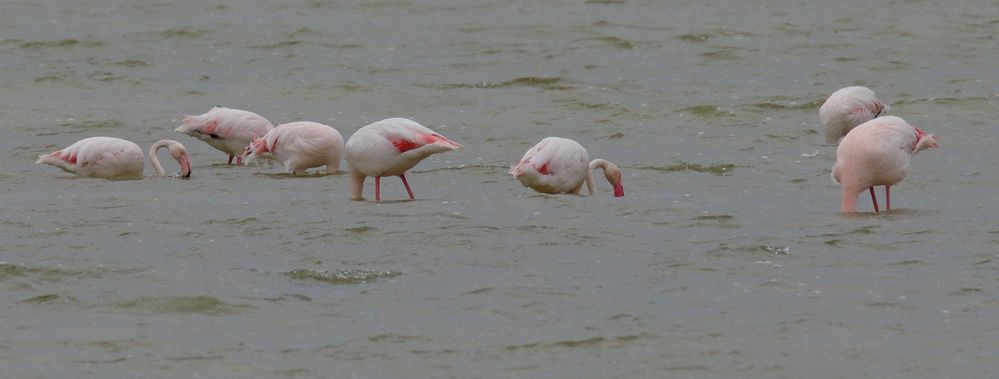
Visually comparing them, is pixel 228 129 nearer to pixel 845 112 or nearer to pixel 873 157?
pixel 845 112

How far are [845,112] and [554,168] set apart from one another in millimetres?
4140

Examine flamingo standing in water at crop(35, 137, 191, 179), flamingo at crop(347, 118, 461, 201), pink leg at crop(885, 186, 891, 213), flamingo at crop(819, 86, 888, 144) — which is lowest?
pink leg at crop(885, 186, 891, 213)

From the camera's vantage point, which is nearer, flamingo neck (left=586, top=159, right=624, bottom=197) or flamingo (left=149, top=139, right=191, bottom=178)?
flamingo neck (left=586, top=159, right=624, bottom=197)

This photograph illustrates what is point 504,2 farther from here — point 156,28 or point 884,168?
point 884,168

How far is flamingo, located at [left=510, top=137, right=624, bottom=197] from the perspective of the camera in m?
11.0

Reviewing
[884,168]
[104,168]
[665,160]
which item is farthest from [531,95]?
[884,168]

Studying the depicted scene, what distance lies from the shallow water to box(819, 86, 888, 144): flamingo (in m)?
0.38

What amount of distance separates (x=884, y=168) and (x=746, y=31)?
12300mm

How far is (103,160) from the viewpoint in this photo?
41.6ft

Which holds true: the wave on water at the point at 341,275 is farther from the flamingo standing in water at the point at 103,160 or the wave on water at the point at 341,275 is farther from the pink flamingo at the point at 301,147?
the flamingo standing in water at the point at 103,160

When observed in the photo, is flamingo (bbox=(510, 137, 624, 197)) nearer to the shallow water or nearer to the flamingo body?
the shallow water

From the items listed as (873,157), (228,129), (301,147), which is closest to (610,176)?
(873,157)

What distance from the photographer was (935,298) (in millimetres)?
8031

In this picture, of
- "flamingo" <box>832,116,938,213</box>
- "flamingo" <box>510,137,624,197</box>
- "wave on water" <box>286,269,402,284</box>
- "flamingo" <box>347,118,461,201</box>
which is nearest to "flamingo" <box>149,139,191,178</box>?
"flamingo" <box>347,118,461,201</box>
